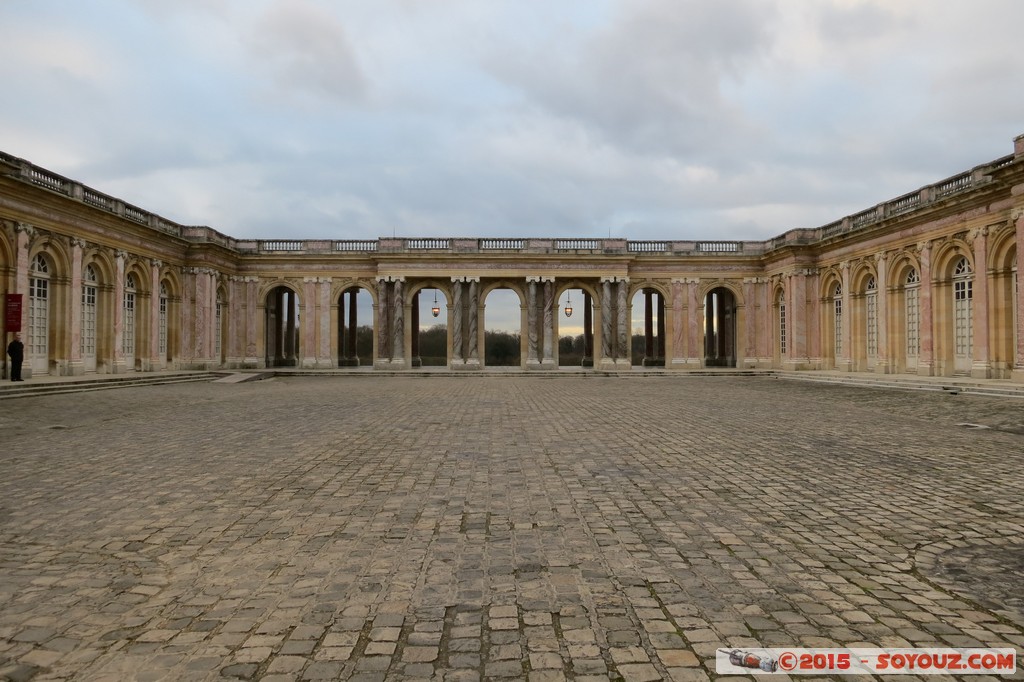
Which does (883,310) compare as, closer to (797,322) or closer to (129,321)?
(797,322)

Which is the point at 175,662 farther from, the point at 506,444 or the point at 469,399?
the point at 469,399

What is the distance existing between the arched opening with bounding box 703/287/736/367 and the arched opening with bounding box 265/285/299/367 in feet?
84.6

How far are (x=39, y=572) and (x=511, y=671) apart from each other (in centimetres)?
305

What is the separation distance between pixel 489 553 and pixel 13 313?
22121mm

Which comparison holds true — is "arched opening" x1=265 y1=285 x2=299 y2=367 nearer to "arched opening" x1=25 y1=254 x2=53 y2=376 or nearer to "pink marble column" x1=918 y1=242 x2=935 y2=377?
"arched opening" x1=25 y1=254 x2=53 y2=376

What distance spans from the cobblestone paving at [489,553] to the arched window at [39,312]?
52.6 ft

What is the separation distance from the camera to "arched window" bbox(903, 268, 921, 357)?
24.1 meters

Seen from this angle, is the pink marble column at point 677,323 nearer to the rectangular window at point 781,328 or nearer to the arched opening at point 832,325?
the rectangular window at point 781,328

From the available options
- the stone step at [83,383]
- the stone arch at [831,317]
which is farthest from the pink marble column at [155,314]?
the stone arch at [831,317]

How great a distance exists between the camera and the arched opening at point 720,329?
36969 mm

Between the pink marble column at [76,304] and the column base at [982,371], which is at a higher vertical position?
the pink marble column at [76,304]

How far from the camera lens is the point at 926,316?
23203mm

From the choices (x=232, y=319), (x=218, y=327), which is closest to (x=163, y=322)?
(x=218, y=327)

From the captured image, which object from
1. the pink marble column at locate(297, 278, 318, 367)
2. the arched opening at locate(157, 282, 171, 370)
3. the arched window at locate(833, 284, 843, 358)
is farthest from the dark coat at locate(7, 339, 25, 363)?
the arched window at locate(833, 284, 843, 358)
